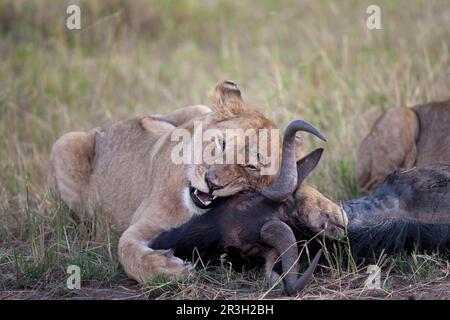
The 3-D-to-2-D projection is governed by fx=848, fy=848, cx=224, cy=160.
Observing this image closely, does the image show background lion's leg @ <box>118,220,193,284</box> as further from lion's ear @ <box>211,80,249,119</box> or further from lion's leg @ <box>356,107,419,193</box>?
lion's leg @ <box>356,107,419,193</box>

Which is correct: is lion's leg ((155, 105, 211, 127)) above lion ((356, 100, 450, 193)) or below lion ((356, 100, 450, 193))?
above

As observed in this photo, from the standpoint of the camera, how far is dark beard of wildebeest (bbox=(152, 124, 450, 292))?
4.46m

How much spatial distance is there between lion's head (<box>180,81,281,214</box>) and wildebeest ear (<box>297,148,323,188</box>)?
5.2 inches

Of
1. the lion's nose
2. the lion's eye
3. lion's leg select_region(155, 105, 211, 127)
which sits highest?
lion's leg select_region(155, 105, 211, 127)

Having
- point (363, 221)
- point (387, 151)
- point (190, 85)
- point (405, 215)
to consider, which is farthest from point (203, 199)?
point (190, 85)

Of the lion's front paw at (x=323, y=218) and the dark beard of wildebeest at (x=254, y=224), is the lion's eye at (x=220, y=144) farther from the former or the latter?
the lion's front paw at (x=323, y=218)

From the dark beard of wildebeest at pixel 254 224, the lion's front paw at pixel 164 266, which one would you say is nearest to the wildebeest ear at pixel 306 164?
the dark beard of wildebeest at pixel 254 224

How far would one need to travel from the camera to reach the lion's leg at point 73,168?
6.01 m

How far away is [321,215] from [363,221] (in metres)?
0.35

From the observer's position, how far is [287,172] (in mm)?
4332

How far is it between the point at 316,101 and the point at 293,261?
3.93 m

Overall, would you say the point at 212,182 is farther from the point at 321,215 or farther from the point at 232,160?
the point at 321,215

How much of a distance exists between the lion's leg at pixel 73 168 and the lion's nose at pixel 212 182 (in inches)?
71.1

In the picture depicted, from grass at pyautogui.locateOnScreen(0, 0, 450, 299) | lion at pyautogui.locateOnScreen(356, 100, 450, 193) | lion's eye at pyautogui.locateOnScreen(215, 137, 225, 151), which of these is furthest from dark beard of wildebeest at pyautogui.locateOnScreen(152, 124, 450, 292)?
lion at pyautogui.locateOnScreen(356, 100, 450, 193)
